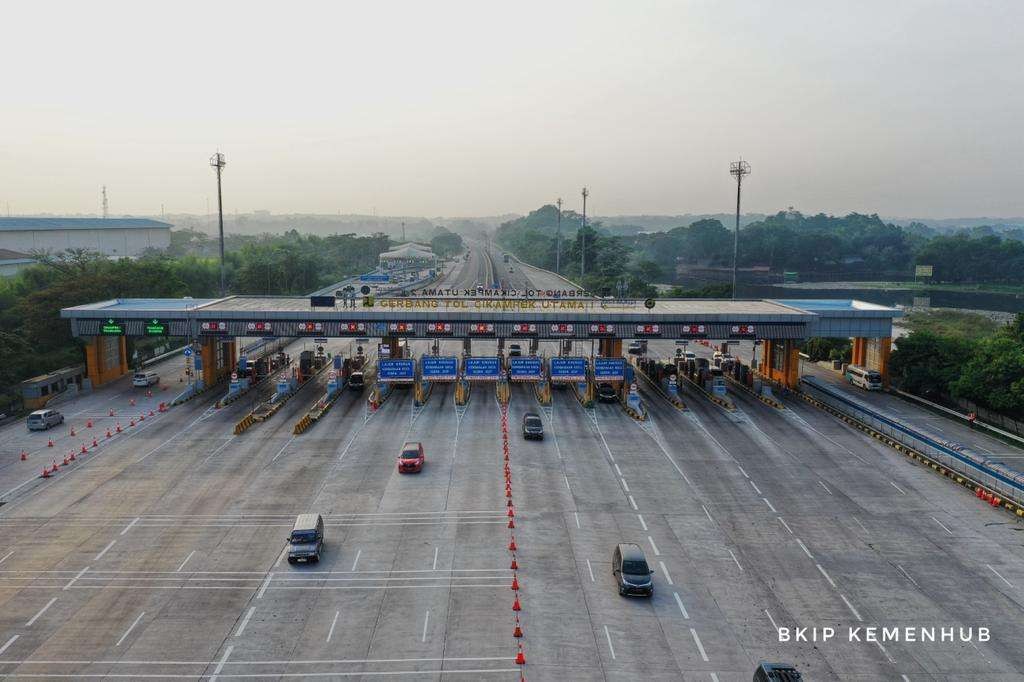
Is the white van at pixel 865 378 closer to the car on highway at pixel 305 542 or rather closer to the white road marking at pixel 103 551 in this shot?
the car on highway at pixel 305 542

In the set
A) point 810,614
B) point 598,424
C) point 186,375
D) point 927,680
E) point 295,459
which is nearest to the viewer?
point 927,680

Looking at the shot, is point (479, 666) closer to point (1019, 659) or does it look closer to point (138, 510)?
point (1019, 659)

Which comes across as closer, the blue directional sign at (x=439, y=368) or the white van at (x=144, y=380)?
the blue directional sign at (x=439, y=368)

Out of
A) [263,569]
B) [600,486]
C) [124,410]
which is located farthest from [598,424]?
[124,410]

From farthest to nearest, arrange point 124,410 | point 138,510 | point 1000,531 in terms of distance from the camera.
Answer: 1. point 124,410
2. point 138,510
3. point 1000,531

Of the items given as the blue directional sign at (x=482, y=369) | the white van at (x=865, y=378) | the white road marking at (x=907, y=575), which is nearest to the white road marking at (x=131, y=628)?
the white road marking at (x=907, y=575)

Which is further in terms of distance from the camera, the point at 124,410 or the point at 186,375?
the point at 186,375
